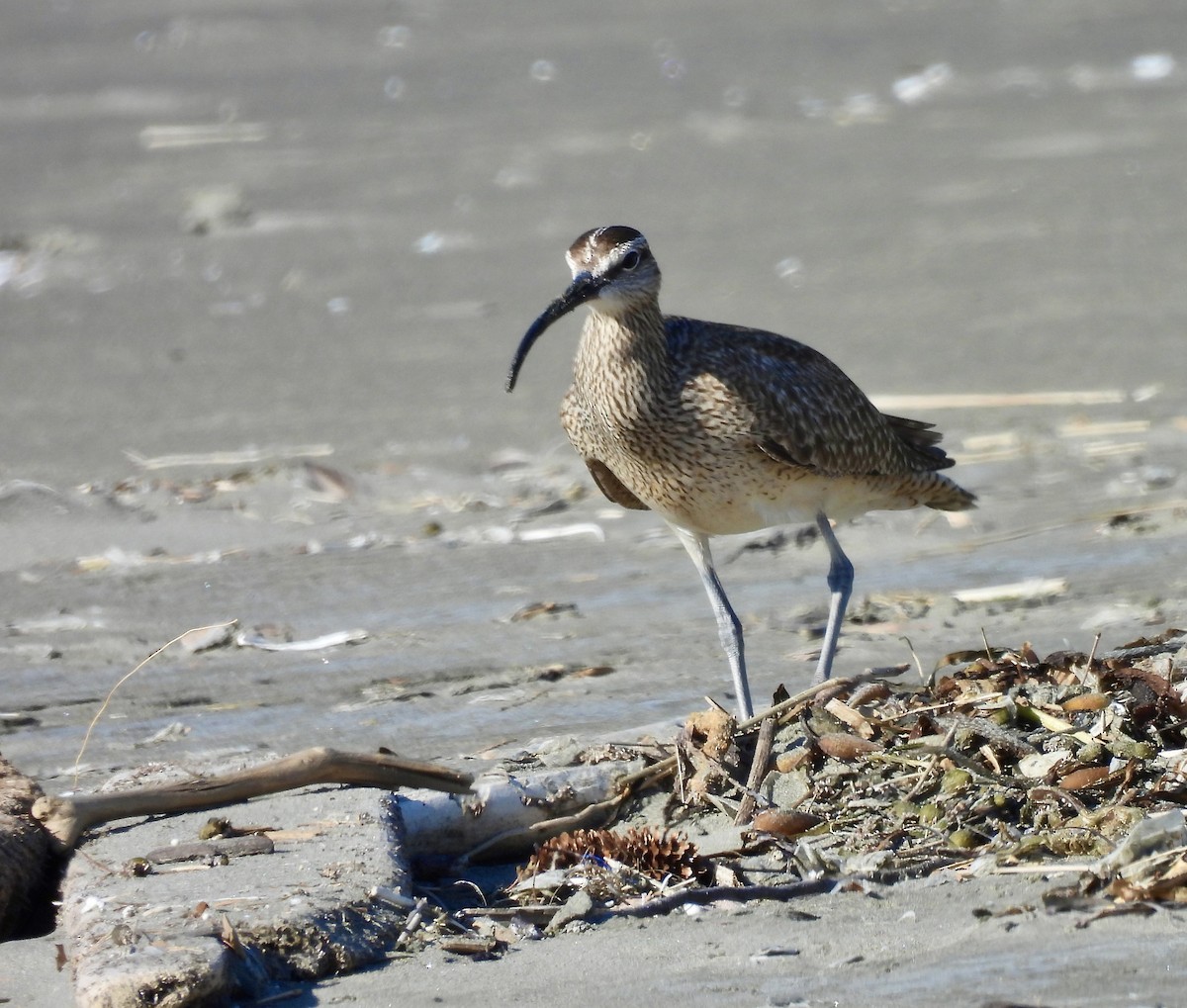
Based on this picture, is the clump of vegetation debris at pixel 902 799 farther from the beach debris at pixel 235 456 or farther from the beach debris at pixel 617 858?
the beach debris at pixel 235 456

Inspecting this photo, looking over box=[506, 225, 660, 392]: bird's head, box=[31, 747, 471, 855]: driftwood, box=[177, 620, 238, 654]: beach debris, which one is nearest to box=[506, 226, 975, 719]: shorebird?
box=[506, 225, 660, 392]: bird's head

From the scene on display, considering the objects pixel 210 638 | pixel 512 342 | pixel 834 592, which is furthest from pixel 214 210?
pixel 834 592

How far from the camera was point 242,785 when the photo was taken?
4293 mm

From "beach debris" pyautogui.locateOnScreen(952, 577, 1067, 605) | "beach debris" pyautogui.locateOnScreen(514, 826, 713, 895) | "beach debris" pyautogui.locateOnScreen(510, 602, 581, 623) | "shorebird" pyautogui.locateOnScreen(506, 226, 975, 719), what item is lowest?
"beach debris" pyautogui.locateOnScreen(510, 602, 581, 623)

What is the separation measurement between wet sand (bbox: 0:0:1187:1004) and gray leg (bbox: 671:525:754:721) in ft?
0.86

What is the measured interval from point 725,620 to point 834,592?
463 mm

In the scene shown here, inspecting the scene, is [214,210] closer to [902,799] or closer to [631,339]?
[631,339]

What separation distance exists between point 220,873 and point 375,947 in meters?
0.48

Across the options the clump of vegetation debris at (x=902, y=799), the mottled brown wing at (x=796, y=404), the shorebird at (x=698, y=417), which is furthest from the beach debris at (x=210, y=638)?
the clump of vegetation debris at (x=902, y=799)

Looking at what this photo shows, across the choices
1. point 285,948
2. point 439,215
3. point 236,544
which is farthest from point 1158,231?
point 285,948

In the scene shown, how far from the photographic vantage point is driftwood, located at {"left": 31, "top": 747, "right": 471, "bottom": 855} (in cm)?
411

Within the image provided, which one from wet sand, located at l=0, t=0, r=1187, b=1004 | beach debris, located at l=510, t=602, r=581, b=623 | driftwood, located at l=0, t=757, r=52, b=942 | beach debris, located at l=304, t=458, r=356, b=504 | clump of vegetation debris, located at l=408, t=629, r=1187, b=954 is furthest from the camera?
beach debris, located at l=304, t=458, r=356, b=504

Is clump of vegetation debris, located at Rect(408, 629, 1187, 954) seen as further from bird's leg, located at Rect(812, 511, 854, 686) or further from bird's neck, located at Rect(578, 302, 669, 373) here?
bird's neck, located at Rect(578, 302, 669, 373)

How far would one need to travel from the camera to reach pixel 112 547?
→ 22.9ft
